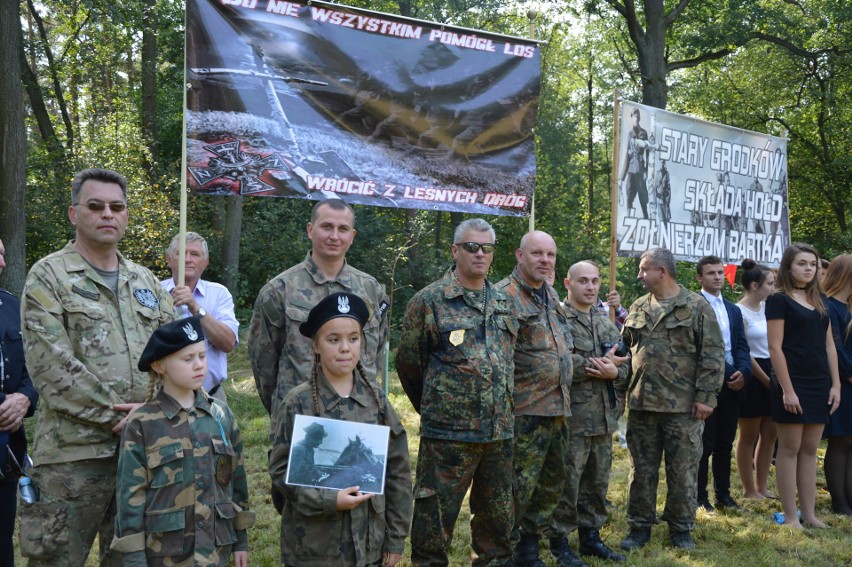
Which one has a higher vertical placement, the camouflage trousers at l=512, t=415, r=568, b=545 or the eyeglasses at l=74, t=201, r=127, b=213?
the eyeglasses at l=74, t=201, r=127, b=213

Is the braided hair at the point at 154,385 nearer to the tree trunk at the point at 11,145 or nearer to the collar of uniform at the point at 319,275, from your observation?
the collar of uniform at the point at 319,275

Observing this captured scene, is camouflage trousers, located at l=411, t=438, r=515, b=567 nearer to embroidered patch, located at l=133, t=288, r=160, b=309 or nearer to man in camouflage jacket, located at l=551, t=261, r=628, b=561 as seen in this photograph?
man in camouflage jacket, located at l=551, t=261, r=628, b=561

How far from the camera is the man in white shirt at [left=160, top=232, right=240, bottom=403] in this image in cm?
466

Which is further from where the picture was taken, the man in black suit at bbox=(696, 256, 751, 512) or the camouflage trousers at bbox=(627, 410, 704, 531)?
the man in black suit at bbox=(696, 256, 751, 512)

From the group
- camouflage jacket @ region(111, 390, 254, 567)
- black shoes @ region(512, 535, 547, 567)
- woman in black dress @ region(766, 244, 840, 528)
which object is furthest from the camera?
woman in black dress @ region(766, 244, 840, 528)

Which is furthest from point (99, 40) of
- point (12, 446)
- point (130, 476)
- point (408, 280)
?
point (130, 476)

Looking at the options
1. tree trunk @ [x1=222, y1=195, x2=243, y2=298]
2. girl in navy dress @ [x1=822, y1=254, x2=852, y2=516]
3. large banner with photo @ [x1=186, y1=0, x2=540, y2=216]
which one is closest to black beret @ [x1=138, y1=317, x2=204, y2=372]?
large banner with photo @ [x1=186, y1=0, x2=540, y2=216]

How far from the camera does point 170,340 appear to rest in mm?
3051

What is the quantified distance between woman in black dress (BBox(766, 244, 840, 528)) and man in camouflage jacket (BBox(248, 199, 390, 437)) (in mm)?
3720

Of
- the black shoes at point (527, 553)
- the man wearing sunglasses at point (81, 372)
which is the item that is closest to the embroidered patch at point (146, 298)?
the man wearing sunglasses at point (81, 372)

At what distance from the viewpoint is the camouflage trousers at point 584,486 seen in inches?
209

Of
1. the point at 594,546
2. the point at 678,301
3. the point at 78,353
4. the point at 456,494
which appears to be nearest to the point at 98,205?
the point at 78,353

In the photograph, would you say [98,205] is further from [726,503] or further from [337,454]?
[726,503]

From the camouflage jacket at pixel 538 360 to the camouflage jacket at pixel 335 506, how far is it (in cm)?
158
